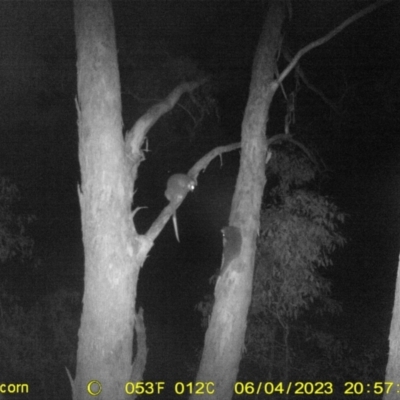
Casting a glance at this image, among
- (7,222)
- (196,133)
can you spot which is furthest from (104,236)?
(196,133)

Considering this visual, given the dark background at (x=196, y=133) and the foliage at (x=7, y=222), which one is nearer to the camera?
the dark background at (x=196, y=133)

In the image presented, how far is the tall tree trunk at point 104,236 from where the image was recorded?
4793mm

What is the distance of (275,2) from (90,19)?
249 cm

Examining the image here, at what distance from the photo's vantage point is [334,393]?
1005cm

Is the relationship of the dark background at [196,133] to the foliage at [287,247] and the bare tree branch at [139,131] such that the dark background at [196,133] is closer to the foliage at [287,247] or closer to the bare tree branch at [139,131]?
the foliage at [287,247]

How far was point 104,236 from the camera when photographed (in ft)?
15.8

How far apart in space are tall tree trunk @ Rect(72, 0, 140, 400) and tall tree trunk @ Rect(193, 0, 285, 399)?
3.90 feet

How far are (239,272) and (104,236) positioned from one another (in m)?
1.63

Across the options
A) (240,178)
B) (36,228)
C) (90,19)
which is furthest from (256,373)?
(90,19)

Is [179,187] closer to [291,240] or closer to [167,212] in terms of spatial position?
[167,212]

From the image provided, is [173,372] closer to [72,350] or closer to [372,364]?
[72,350]

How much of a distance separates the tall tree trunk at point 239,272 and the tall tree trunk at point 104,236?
3.90 feet

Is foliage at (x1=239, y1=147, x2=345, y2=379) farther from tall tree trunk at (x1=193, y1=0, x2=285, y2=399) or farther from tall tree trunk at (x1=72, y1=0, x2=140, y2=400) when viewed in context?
tall tree trunk at (x1=72, y1=0, x2=140, y2=400)

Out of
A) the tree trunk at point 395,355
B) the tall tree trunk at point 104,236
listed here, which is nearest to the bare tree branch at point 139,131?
the tall tree trunk at point 104,236
